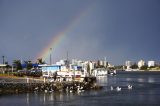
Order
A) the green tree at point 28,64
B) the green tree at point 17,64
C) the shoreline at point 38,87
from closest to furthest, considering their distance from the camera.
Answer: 1. the shoreline at point 38,87
2. the green tree at point 17,64
3. the green tree at point 28,64

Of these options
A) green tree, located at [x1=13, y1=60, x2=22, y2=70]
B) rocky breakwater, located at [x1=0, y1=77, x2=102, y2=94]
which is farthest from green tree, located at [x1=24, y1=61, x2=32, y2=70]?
rocky breakwater, located at [x1=0, y1=77, x2=102, y2=94]

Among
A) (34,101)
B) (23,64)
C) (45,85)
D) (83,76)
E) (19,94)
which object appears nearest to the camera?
(34,101)

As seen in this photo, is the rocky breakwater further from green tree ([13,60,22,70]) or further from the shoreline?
green tree ([13,60,22,70])

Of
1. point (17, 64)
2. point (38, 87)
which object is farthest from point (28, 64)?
point (38, 87)

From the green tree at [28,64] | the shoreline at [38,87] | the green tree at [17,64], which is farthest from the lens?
the green tree at [28,64]

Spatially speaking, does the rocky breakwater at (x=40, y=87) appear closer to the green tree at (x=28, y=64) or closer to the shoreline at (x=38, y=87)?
the shoreline at (x=38, y=87)

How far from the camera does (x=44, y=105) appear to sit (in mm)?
46188

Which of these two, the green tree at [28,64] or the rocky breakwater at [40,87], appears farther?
the green tree at [28,64]

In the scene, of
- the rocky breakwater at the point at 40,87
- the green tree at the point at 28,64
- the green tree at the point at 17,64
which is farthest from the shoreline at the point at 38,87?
the green tree at the point at 28,64

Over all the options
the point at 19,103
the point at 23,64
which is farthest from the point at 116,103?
the point at 23,64

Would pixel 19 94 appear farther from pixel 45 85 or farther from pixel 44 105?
pixel 44 105

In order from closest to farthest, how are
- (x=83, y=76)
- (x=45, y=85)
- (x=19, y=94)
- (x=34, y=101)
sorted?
(x=34, y=101), (x=19, y=94), (x=45, y=85), (x=83, y=76)

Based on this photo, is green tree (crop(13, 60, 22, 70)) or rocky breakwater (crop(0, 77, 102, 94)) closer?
rocky breakwater (crop(0, 77, 102, 94))

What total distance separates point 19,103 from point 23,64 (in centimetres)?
8293
